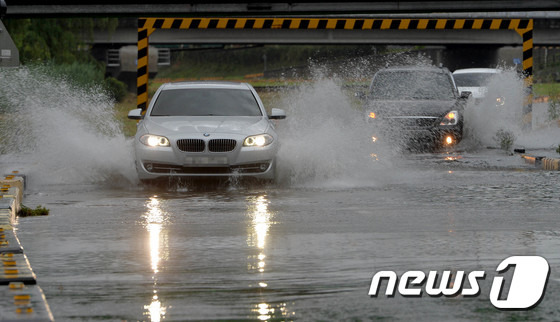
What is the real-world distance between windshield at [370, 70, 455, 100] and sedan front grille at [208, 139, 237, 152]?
963cm

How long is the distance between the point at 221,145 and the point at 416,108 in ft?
30.6

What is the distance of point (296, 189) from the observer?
1605 cm

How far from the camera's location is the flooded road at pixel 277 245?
7.60 m

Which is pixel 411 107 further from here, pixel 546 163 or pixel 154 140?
pixel 154 140

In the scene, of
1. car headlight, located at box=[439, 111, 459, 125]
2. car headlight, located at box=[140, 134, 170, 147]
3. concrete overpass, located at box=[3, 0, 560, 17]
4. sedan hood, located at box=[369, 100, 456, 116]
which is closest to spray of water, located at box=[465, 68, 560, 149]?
concrete overpass, located at box=[3, 0, 560, 17]

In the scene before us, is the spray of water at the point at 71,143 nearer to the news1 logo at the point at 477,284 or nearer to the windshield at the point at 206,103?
the windshield at the point at 206,103

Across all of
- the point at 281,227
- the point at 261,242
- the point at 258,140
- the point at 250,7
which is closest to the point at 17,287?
the point at 261,242

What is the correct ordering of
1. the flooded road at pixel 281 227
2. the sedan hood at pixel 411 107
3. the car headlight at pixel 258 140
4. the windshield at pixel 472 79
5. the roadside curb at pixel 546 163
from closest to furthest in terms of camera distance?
1. the flooded road at pixel 281 227
2. the car headlight at pixel 258 140
3. the roadside curb at pixel 546 163
4. the sedan hood at pixel 411 107
5. the windshield at pixel 472 79

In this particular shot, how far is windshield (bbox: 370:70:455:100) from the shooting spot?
25.3 metres

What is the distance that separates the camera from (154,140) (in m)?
16.2

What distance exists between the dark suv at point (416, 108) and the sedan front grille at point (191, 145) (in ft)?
27.2

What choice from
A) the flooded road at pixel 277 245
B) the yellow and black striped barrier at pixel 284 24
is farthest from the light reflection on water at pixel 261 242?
the yellow and black striped barrier at pixel 284 24

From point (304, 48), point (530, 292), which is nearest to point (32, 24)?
point (530, 292)

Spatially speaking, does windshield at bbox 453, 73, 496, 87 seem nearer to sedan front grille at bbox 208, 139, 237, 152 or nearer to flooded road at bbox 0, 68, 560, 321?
flooded road at bbox 0, 68, 560, 321
